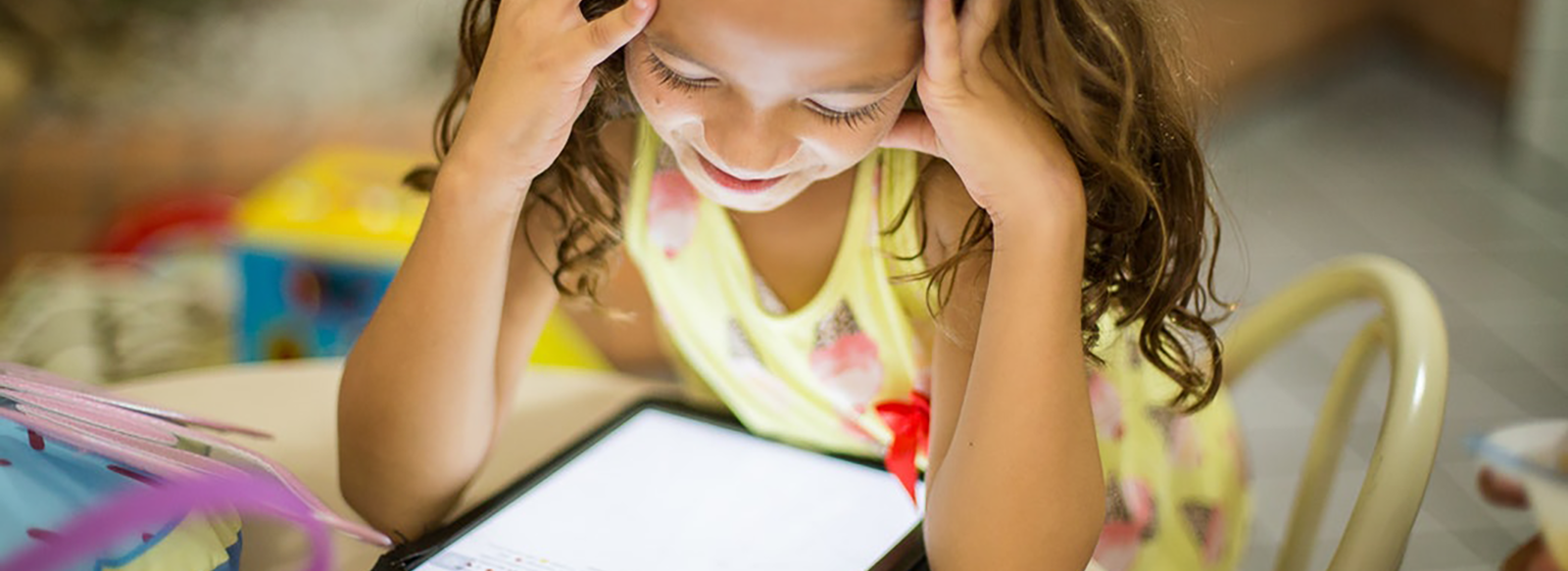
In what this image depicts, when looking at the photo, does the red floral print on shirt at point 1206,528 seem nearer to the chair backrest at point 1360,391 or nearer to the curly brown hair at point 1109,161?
the chair backrest at point 1360,391

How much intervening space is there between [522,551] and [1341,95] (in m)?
3.35

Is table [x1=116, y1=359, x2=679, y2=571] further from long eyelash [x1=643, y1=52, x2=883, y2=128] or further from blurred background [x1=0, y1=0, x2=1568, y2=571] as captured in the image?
blurred background [x1=0, y1=0, x2=1568, y2=571]

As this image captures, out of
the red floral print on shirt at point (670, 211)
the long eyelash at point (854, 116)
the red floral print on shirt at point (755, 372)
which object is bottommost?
the red floral print on shirt at point (755, 372)

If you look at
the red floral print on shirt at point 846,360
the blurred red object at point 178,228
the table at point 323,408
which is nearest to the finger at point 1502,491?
the red floral print on shirt at point 846,360

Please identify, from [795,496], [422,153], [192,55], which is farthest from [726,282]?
[192,55]

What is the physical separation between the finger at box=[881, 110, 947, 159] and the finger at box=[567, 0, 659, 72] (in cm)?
14

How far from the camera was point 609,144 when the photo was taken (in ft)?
3.00

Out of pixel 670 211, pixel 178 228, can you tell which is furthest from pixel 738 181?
pixel 178 228

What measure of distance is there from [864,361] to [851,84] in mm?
348

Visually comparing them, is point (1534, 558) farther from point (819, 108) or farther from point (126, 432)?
point (126, 432)

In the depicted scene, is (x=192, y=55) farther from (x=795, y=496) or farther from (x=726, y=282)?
(x=795, y=496)

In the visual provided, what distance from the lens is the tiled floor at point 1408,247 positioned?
204 centimetres

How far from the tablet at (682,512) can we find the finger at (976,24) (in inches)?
9.2

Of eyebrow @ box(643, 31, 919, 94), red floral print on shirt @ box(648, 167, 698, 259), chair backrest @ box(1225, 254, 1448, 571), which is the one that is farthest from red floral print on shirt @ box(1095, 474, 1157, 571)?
eyebrow @ box(643, 31, 919, 94)
